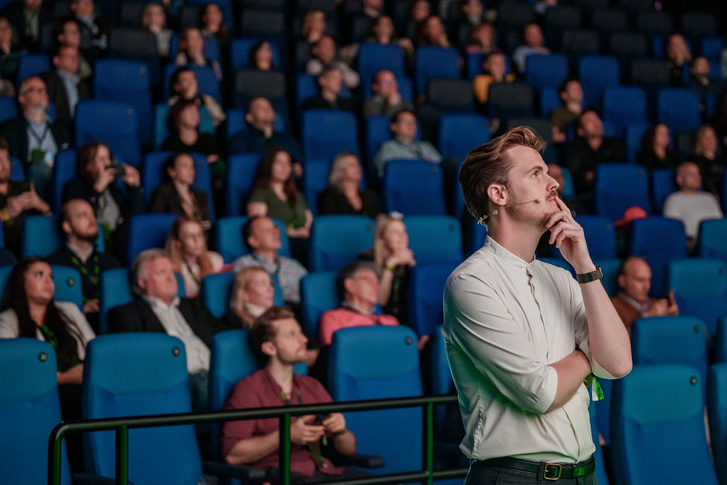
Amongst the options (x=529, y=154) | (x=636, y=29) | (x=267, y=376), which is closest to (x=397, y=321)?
(x=267, y=376)

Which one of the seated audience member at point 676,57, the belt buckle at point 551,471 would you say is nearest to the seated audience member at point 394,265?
the belt buckle at point 551,471

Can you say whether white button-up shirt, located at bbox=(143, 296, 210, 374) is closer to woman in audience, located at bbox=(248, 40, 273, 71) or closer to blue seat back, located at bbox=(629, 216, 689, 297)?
blue seat back, located at bbox=(629, 216, 689, 297)

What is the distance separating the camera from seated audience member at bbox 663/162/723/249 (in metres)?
4.57

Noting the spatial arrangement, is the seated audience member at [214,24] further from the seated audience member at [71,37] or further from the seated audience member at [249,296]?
the seated audience member at [249,296]

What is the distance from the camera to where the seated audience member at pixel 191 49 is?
16.2ft

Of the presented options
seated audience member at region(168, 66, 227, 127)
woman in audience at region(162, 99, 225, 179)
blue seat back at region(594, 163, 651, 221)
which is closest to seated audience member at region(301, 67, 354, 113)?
seated audience member at region(168, 66, 227, 127)

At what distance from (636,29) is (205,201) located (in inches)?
164

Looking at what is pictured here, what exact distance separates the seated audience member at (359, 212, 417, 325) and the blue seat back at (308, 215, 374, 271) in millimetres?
151

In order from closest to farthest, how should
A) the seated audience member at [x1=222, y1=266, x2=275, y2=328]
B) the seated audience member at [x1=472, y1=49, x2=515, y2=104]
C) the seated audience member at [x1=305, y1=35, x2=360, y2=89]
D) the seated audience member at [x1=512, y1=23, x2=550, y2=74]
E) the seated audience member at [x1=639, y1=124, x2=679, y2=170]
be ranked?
the seated audience member at [x1=222, y1=266, x2=275, y2=328], the seated audience member at [x1=639, y1=124, x2=679, y2=170], the seated audience member at [x1=305, y1=35, x2=360, y2=89], the seated audience member at [x1=472, y1=49, x2=515, y2=104], the seated audience member at [x1=512, y1=23, x2=550, y2=74]

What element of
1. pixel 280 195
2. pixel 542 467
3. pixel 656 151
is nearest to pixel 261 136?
pixel 280 195

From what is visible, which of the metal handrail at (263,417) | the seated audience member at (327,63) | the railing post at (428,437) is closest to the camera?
the metal handrail at (263,417)

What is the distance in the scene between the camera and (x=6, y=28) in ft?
15.5

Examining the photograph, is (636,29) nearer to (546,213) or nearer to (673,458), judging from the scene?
(673,458)

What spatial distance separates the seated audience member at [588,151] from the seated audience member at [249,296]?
2.34 metres
